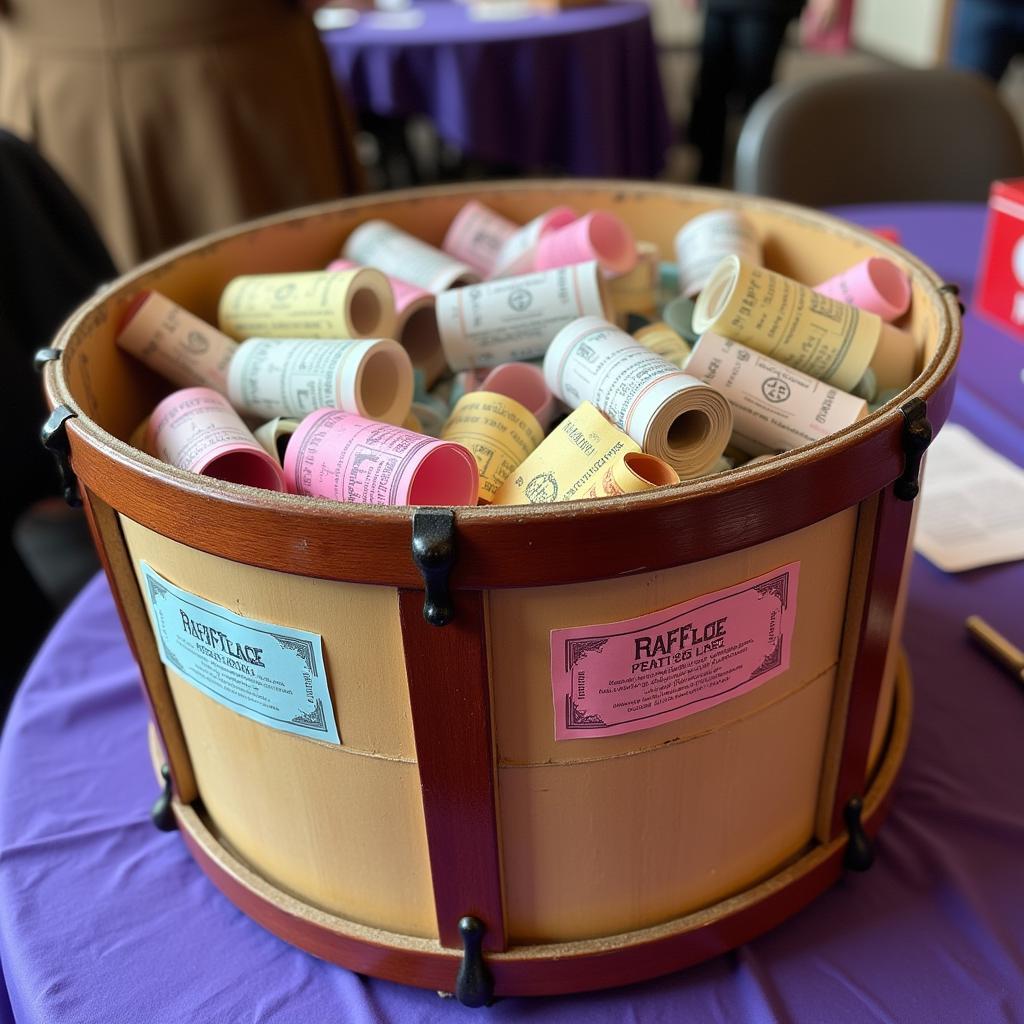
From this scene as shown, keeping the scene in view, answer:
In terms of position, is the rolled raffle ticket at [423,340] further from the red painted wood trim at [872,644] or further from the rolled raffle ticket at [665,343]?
the red painted wood trim at [872,644]

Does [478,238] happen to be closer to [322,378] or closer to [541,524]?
[322,378]

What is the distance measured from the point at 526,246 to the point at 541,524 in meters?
0.49

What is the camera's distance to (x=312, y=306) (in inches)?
29.7

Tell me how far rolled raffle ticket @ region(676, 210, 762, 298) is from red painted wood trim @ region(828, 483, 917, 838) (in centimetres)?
32

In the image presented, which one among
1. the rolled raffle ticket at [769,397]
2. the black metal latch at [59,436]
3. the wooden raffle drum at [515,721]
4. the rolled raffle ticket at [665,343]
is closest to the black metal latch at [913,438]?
the wooden raffle drum at [515,721]

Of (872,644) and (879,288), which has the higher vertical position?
(879,288)

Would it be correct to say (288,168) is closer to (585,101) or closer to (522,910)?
(585,101)

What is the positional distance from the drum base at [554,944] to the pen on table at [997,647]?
25 centimetres

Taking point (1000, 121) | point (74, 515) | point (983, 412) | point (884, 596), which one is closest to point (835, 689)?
point (884, 596)

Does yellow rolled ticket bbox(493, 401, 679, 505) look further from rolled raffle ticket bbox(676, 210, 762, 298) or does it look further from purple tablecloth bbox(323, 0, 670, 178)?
purple tablecloth bbox(323, 0, 670, 178)

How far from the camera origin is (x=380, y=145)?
12.2 feet

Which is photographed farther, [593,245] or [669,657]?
[593,245]

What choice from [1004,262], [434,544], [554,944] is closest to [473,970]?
[554,944]

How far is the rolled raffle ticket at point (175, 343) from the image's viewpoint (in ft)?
2.41
